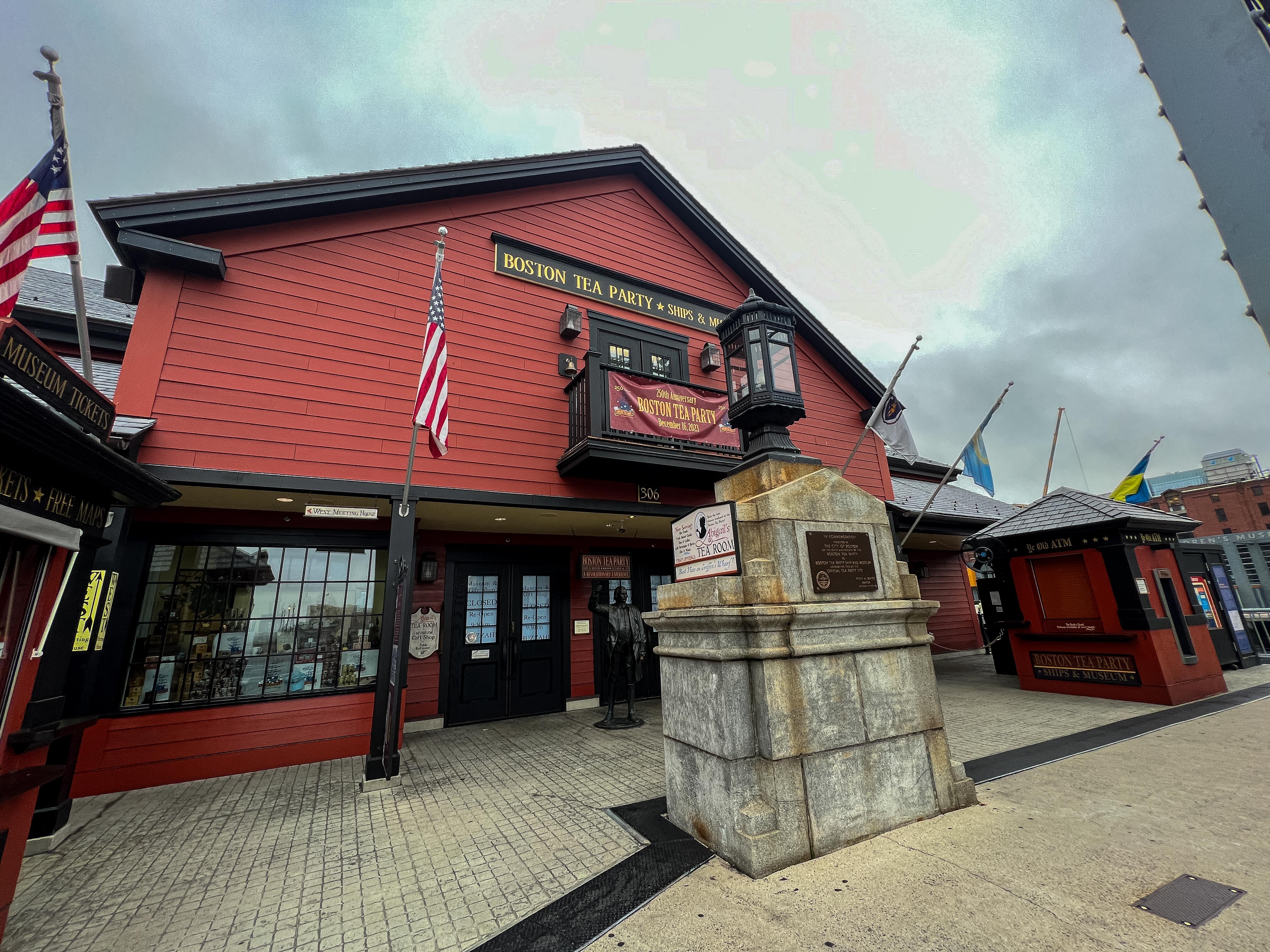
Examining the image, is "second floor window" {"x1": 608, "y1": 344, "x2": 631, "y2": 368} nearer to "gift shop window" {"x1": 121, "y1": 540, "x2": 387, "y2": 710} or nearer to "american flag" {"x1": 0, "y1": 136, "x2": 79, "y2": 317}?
"gift shop window" {"x1": 121, "y1": 540, "x2": 387, "y2": 710}

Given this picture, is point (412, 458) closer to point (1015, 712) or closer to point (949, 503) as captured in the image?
point (1015, 712)

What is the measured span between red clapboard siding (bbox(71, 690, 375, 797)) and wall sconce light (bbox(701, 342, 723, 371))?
8225mm

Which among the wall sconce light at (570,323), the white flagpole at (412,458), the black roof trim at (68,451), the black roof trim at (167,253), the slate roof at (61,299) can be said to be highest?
the slate roof at (61,299)

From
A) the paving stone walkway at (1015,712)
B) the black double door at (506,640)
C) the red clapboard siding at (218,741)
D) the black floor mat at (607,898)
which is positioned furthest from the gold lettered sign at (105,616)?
the paving stone walkway at (1015,712)

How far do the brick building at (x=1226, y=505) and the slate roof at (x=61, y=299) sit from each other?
7435 cm

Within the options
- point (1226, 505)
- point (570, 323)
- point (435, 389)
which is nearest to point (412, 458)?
point (435, 389)

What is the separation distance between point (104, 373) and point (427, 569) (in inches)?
200

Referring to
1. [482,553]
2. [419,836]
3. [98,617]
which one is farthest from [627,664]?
[98,617]

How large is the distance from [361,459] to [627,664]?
204 inches

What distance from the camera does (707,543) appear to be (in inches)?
166

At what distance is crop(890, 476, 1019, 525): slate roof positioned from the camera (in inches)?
504

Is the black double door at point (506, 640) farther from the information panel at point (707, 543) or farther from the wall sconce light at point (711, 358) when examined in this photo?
the information panel at point (707, 543)

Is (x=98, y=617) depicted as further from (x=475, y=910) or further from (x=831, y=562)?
(x=831, y=562)

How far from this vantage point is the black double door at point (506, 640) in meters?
8.96
